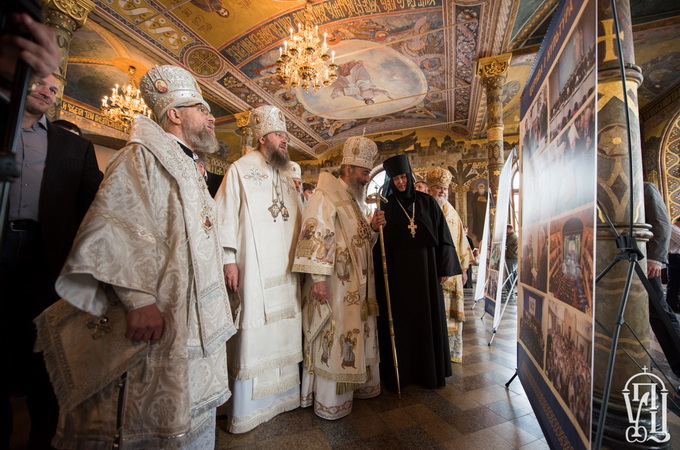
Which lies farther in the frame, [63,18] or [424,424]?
[63,18]

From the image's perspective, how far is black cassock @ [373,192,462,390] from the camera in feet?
8.87

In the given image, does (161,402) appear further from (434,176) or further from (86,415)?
(434,176)

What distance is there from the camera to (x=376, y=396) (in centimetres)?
259

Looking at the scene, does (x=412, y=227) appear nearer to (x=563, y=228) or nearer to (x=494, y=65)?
(x=563, y=228)

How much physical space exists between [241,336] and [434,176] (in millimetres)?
3381

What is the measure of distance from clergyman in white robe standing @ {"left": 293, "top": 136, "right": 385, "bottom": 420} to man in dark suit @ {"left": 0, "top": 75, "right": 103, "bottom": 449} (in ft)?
4.50

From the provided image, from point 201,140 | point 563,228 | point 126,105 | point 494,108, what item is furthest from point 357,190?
point 126,105

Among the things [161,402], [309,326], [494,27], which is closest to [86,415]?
[161,402]

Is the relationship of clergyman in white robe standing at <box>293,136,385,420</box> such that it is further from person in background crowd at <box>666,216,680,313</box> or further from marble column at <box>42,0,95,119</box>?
person in background crowd at <box>666,216,680,313</box>

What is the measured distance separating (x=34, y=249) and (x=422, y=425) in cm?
255

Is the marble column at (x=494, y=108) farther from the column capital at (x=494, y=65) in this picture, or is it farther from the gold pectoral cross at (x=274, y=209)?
the gold pectoral cross at (x=274, y=209)

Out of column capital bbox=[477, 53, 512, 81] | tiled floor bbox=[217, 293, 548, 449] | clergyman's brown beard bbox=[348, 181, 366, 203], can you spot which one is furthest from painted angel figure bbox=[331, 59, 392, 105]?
tiled floor bbox=[217, 293, 548, 449]

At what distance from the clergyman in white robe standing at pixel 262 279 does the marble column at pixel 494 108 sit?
19.5 feet

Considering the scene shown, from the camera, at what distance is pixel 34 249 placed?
1474 millimetres
